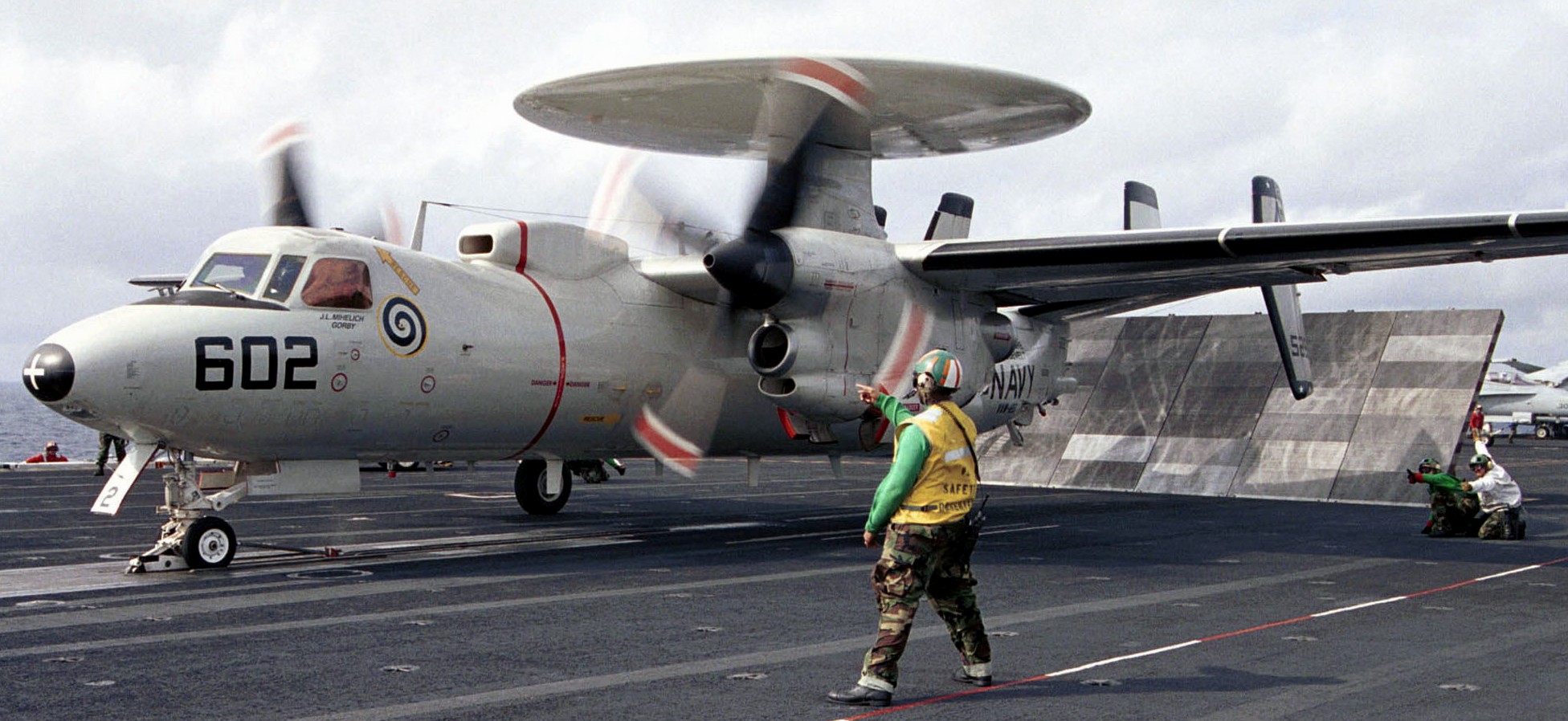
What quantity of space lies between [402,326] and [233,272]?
176cm

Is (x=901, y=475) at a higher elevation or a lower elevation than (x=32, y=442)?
higher

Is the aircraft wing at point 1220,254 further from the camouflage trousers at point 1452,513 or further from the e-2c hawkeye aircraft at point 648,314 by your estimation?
the camouflage trousers at point 1452,513

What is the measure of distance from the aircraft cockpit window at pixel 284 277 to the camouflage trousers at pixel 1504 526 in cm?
1496

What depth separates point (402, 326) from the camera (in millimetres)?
14109

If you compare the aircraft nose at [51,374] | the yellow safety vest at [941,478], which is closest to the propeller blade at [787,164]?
the aircraft nose at [51,374]

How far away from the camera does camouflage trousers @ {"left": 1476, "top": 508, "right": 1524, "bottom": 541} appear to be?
16.9 metres

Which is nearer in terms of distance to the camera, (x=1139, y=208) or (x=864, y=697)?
(x=864, y=697)

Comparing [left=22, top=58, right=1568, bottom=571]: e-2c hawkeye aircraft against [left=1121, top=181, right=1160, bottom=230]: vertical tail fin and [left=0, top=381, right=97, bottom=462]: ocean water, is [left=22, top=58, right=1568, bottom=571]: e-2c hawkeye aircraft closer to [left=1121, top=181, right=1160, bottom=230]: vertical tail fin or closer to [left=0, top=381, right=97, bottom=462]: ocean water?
[left=1121, top=181, right=1160, bottom=230]: vertical tail fin

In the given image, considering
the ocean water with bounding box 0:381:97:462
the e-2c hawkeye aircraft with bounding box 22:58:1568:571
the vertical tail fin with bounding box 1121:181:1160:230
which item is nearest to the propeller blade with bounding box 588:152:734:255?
the e-2c hawkeye aircraft with bounding box 22:58:1568:571

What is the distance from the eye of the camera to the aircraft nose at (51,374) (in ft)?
39.0

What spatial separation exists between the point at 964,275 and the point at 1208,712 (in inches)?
422

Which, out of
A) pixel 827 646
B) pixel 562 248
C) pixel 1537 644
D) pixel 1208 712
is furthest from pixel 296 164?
pixel 1537 644

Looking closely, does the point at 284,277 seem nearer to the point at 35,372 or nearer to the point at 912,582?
the point at 35,372

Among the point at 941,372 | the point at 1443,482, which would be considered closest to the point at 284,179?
the point at 941,372
